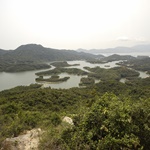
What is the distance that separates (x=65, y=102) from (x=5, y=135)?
59.0 ft

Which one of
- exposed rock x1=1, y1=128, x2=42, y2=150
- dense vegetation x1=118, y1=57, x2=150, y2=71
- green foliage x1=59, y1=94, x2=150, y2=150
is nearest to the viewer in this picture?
green foliage x1=59, y1=94, x2=150, y2=150

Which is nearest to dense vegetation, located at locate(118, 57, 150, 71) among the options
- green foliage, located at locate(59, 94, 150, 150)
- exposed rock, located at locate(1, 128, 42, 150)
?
green foliage, located at locate(59, 94, 150, 150)

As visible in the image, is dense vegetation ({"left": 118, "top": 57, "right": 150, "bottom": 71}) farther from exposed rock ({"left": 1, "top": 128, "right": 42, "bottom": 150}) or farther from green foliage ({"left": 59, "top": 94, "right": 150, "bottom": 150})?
exposed rock ({"left": 1, "top": 128, "right": 42, "bottom": 150})

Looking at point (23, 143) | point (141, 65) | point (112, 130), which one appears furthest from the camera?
point (141, 65)

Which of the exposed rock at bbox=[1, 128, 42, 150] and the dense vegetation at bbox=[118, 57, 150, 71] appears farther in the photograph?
the dense vegetation at bbox=[118, 57, 150, 71]

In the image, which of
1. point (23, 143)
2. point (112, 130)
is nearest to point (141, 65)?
point (23, 143)

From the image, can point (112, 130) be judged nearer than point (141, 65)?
Yes

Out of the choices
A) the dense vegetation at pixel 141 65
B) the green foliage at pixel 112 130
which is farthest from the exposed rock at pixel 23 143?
the dense vegetation at pixel 141 65

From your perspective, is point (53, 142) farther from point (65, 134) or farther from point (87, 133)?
point (87, 133)

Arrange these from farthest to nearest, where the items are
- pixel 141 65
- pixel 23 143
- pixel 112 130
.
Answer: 1. pixel 141 65
2. pixel 23 143
3. pixel 112 130

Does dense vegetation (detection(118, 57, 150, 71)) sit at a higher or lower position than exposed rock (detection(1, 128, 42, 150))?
lower

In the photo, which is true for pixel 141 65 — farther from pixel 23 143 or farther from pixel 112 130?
pixel 112 130

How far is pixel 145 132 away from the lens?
19.3 ft

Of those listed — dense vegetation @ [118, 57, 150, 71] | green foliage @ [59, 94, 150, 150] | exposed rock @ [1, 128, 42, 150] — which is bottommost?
dense vegetation @ [118, 57, 150, 71]
